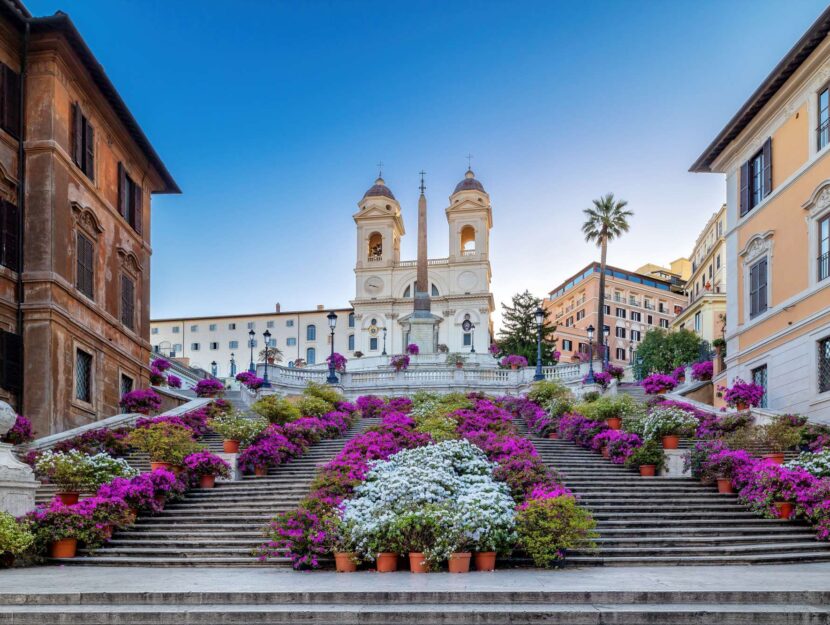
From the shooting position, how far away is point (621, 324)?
10106 centimetres

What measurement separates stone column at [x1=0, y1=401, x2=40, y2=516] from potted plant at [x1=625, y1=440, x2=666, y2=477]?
1245cm

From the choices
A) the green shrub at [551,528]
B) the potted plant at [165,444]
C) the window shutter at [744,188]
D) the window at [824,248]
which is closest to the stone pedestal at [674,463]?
the green shrub at [551,528]

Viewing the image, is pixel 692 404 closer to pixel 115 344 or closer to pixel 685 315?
pixel 115 344

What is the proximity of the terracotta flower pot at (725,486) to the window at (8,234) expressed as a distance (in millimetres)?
18260

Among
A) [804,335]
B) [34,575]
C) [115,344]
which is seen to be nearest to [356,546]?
[34,575]

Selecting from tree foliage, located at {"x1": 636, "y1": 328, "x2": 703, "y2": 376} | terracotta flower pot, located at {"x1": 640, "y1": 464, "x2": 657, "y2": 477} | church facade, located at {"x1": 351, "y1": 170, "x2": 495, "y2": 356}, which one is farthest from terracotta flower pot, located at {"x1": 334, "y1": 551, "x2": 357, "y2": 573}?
church facade, located at {"x1": 351, "y1": 170, "x2": 495, "y2": 356}

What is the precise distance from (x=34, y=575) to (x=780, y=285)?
21.9m

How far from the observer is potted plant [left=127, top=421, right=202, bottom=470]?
1789cm

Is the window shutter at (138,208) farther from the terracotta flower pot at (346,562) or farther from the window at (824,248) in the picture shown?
the window at (824,248)

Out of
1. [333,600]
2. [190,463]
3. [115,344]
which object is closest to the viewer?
[333,600]

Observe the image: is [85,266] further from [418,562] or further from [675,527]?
[675,527]

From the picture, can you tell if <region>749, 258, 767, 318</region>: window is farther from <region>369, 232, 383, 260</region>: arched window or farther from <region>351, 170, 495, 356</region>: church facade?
<region>369, 232, 383, 260</region>: arched window

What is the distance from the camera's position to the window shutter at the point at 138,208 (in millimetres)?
31584

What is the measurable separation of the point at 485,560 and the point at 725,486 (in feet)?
24.3
